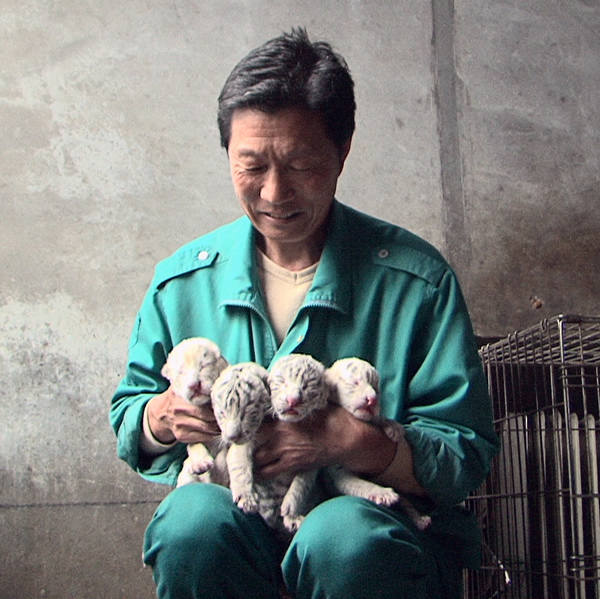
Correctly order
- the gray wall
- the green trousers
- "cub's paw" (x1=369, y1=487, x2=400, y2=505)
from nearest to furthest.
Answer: the green trousers < "cub's paw" (x1=369, y1=487, x2=400, y2=505) < the gray wall


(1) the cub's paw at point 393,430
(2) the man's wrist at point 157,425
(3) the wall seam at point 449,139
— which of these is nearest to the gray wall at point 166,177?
(3) the wall seam at point 449,139

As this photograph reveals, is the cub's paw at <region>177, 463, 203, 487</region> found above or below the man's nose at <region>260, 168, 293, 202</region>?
below

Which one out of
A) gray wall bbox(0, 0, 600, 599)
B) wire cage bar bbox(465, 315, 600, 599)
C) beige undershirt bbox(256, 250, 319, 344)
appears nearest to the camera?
beige undershirt bbox(256, 250, 319, 344)

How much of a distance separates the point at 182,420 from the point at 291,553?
277mm

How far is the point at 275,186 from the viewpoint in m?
1.48

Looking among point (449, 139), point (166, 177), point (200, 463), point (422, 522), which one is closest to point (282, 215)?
point (200, 463)

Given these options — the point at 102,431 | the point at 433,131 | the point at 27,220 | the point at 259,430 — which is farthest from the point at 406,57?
the point at 259,430

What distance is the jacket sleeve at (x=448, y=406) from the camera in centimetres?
140

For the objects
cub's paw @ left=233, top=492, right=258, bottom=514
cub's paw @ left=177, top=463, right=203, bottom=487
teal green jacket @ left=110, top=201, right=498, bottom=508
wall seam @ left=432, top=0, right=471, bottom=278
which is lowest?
cub's paw @ left=233, top=492, right=258, bottom=514

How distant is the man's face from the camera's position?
147cm

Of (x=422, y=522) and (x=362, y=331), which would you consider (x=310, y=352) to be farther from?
(x=422, y=522)

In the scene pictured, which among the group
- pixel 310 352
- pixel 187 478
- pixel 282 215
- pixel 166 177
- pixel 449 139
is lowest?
pixel 187 478

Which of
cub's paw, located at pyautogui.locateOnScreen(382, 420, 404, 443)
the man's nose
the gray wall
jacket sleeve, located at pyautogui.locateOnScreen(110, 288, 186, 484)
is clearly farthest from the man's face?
the gray wall

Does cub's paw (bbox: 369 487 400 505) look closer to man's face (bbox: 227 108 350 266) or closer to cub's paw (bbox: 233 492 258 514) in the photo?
cub's paw (bbox: 233 492 258 514)
